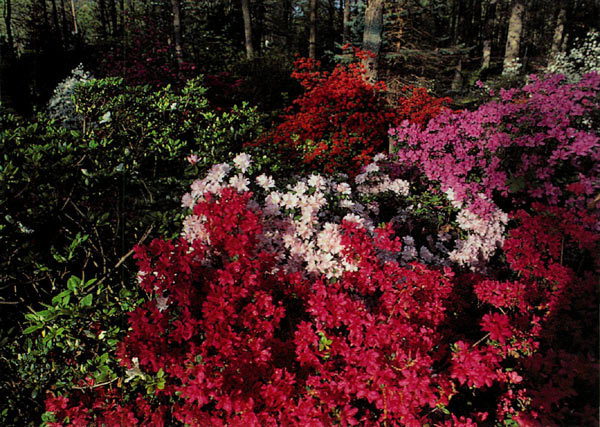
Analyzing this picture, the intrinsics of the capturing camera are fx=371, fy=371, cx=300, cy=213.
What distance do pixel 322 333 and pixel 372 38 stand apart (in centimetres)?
715

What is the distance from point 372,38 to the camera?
25.3ft

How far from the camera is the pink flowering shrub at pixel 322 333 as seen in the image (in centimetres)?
203

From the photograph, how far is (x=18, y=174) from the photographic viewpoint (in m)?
2.35

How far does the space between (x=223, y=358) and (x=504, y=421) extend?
209 cm

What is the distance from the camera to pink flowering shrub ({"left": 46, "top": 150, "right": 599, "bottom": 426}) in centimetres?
203

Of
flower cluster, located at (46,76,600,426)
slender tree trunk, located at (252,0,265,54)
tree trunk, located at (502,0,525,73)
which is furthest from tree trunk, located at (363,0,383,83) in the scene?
slender tree trunk, located at (252,0,265,54)

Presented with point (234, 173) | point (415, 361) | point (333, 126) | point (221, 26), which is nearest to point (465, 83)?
point (333, 126)

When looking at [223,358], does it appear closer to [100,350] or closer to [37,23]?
[100,350]

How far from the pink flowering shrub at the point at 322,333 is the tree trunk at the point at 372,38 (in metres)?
5.34

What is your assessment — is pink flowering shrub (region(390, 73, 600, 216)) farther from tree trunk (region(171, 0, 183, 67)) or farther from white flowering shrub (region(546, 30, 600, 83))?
tree trunk (region(171, 0, 183, 67))

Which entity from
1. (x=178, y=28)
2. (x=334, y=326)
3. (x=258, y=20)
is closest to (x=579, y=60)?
(x=178, y=28)

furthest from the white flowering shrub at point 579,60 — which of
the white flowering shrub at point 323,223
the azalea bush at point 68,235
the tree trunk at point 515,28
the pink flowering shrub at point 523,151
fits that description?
the azalea bush at point 68,235

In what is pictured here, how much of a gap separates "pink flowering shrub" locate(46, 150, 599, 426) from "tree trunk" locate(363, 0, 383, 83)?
534 centimetres

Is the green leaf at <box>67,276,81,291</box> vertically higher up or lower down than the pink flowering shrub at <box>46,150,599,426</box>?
higher up
